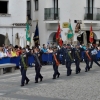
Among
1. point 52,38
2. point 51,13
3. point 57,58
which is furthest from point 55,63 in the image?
point 52,38

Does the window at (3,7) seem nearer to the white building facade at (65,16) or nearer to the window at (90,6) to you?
the white building facade at (65,16)

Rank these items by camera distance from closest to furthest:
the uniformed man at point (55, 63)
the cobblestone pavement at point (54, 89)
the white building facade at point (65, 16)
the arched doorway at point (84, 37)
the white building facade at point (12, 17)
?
the cobblestone pavement at point (54, 89) → the uniformed man at point (55, 63) → the white building facade at point (12, 17) → the arched doorway at point (84, 37) → the white building facade at point (65, 16)

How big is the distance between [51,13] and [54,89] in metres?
23.6

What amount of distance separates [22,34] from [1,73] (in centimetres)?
1266

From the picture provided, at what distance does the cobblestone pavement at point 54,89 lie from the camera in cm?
1544

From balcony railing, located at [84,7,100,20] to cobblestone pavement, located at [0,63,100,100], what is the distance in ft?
61.5

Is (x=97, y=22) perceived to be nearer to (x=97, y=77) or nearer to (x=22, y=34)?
(x=22, y=34)

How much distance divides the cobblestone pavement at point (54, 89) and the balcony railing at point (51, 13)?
18550mm

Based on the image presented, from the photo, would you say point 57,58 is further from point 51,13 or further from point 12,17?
point 51,13

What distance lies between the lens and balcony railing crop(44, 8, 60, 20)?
40.3m

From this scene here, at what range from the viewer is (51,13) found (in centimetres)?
4047

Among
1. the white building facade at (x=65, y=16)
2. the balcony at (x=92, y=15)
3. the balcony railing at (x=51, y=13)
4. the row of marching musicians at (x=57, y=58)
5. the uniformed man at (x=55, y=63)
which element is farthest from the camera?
the balcony at (x=92, y=15)

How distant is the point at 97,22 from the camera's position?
4053cm

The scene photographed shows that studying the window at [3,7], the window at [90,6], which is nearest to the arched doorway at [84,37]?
the window at [90,6]
